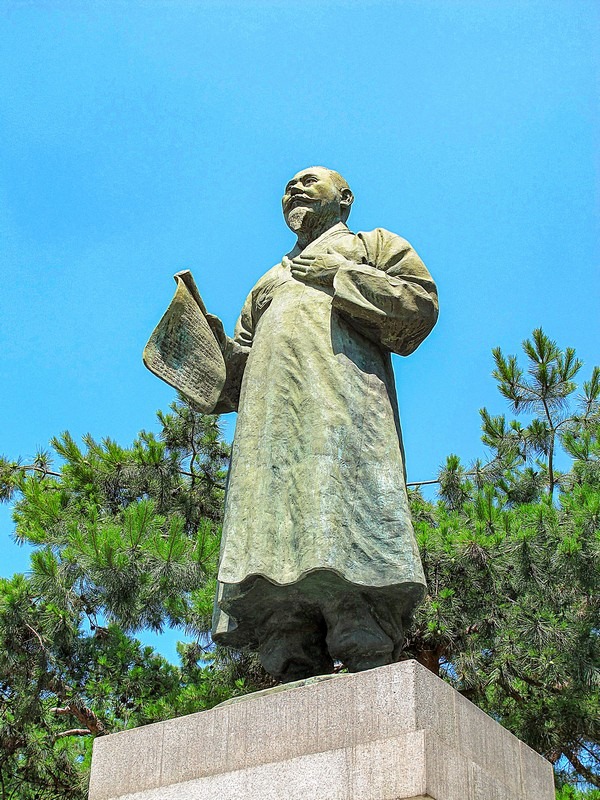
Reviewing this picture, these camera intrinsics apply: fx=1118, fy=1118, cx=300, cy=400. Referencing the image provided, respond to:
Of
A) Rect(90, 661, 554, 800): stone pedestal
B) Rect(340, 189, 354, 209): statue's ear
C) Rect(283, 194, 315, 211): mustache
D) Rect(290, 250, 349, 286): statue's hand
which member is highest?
Rect(340, 189, 354, 209): statue's ear

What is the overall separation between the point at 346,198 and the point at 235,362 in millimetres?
905

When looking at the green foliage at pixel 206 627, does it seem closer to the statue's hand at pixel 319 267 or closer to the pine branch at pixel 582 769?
the pine branch at pixel 582 769

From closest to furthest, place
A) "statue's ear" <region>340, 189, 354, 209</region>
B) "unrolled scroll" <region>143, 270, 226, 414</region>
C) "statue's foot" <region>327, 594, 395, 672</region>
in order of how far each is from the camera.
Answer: "statue's foot" <region>327, 594, 395, 672</region>, "unrolled scroll" <region>143, 270, 226, 414</region>, "statue's ear" <region>340, 189, 354, 209</region>

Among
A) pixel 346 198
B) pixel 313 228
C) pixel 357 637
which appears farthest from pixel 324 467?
pixel 346 198

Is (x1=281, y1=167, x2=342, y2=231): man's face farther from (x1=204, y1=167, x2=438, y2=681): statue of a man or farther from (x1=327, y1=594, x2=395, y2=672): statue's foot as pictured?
(x1=327, y1=594, x2=395, y2=672): statue's foot

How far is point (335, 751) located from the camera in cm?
329

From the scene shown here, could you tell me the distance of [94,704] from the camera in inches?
340

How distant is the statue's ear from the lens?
500 cm

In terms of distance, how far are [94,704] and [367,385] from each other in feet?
17.1

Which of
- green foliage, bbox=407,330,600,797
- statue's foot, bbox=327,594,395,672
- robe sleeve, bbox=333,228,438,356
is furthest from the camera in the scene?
green foliage, bbox=407,330,600,797

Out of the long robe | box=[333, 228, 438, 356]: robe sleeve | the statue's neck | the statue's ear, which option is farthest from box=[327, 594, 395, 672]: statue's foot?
the statue's ear

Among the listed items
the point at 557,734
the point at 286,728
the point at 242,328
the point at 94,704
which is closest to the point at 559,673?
the point at 557,734

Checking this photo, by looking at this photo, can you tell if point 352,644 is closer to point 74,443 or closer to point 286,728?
point 286,728

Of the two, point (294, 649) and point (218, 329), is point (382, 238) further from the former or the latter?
point (294, 649)
